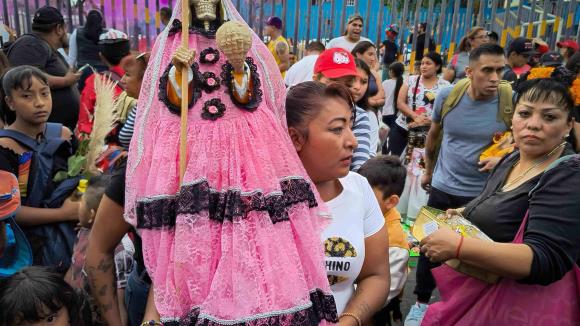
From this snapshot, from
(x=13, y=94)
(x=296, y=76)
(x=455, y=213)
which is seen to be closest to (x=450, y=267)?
(x=455, y=213)

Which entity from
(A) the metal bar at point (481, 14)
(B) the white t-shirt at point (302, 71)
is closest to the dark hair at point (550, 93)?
(B) the white t-shirt at point (302, 71)

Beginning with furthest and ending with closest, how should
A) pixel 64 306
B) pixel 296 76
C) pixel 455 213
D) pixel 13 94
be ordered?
pixel 296 76 < pixel 13 94 < pixel 455 213 < pixel 64 306

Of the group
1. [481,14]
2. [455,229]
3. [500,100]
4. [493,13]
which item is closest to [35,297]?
[455,229]

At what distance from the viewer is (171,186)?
4.24 feet

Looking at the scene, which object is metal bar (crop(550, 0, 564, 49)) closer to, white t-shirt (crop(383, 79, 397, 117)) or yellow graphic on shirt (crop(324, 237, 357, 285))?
white t-shirt (crop(383, 79, 397, 117))

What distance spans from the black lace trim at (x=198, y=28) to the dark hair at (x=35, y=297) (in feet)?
3.57

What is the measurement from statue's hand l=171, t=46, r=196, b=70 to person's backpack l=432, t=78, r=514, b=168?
2.78 metres

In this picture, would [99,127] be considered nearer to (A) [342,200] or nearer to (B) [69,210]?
(B) [69,210]

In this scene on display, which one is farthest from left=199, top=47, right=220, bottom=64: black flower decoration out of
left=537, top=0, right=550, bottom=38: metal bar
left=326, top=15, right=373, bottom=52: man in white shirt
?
left=537, top=0, right=550, bottom=38: metal bar

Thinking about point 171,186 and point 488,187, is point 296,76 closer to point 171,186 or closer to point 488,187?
point 488,187

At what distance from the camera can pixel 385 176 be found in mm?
2848

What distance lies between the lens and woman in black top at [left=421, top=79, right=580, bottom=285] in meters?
1.81

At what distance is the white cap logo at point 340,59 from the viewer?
3.14 m

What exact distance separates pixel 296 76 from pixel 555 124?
9.08 feet
